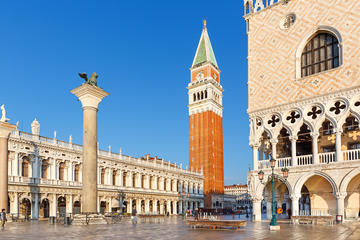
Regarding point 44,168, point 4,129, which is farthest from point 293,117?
point 44,168

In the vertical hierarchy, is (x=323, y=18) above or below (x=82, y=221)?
above

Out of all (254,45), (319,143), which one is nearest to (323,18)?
(254,45)

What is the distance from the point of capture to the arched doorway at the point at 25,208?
4104cm

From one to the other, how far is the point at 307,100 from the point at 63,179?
32188mm

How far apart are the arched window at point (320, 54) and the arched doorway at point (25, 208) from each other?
3271 cm

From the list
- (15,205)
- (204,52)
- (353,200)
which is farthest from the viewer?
(204,52)

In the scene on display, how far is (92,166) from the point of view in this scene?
24188 millimetres

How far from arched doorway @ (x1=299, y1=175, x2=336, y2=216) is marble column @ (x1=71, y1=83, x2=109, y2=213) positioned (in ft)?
51.2

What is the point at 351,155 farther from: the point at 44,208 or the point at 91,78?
the point at 44,208

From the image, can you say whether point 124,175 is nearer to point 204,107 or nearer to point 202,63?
point 204,107

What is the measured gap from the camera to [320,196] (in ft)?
91.9

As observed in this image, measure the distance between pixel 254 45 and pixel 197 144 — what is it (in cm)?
5370

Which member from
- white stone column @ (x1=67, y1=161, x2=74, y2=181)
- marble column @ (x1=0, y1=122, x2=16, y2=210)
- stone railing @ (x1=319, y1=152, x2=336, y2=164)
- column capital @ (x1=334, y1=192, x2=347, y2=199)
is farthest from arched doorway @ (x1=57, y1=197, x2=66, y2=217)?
column capital @ (x1=334, y1=192, x2=347, y2=199)

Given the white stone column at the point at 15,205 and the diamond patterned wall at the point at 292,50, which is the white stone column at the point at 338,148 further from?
the white stone column at the point at 15,205
